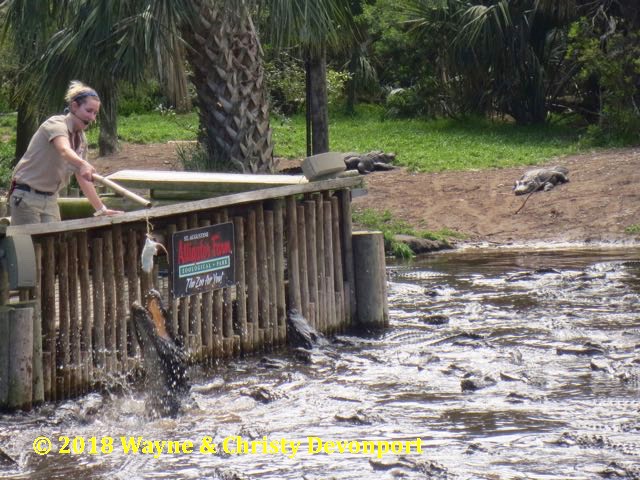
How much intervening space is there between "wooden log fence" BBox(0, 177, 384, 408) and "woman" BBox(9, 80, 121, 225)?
1.05 ft

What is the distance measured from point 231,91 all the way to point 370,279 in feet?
13.8

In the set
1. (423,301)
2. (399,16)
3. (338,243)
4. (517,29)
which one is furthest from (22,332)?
(399,16)

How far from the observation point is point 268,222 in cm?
991

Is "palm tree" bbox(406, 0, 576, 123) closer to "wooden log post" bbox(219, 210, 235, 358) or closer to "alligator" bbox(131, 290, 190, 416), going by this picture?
"wooden log post" bbox(219, 210, 235, 358)

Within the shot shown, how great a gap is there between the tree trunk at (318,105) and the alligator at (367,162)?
10.2 ft

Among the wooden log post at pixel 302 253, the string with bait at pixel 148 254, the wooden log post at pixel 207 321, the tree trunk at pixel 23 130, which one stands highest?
the tree trunk at pixel 23 130

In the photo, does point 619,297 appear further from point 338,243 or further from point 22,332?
point 22,332

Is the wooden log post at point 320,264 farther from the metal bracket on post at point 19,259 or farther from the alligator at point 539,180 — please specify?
the alligator at point 539,180

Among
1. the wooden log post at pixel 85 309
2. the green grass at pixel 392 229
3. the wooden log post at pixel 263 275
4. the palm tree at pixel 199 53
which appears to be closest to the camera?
the wooden log post at pixel 85 309

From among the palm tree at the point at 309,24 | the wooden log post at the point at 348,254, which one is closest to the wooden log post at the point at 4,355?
the wooden log post at the point at 348,254

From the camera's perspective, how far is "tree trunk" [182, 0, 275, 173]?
13820 millimetres

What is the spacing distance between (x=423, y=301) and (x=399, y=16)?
15.2m

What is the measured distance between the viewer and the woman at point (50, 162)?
789 cm

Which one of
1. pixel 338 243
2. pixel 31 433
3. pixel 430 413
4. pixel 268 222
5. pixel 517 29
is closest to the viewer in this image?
pixel 31 433
